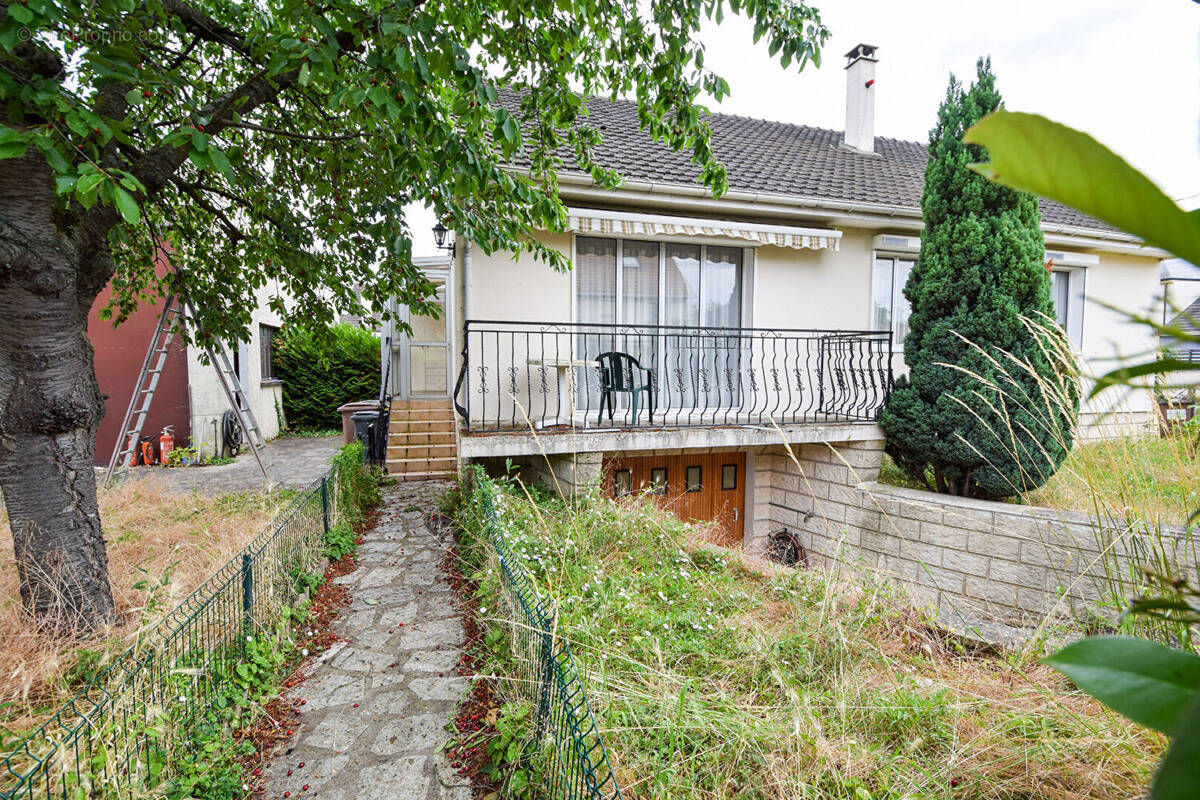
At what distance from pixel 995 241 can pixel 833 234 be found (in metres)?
1.86

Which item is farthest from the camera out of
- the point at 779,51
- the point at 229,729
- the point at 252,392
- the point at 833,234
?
the point at 252,392

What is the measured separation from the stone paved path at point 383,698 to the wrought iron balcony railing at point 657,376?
186cm

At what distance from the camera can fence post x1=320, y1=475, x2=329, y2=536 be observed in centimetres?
580

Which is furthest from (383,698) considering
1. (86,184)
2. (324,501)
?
(86,184)

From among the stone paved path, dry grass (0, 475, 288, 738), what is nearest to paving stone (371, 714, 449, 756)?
the stone paved path

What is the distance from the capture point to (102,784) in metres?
2.19

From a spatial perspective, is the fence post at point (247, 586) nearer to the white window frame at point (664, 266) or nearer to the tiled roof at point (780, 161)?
the white window frame at point (664, 266)

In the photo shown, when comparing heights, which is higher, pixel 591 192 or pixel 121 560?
pixel 591 192

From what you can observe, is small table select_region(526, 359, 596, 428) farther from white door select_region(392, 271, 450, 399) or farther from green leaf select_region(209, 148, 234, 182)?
white door select_region(392, 271, 450, 399)

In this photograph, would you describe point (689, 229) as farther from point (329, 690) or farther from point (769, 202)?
point (329, 690)

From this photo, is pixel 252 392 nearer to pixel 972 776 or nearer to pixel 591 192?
pixel 591 192

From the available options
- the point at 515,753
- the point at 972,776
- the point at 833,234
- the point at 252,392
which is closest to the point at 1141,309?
the point at 972,776

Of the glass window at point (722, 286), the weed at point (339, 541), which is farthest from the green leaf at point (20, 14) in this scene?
the glass window at point (722, 286)

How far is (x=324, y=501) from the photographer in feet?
19.3
